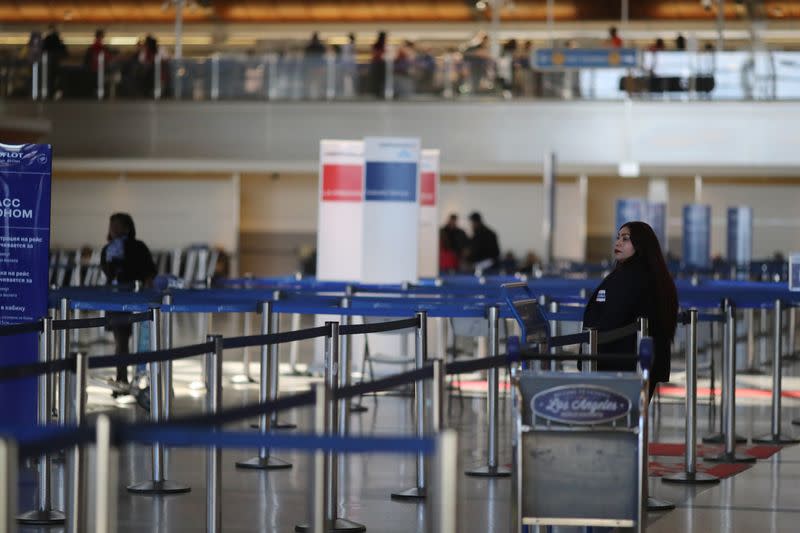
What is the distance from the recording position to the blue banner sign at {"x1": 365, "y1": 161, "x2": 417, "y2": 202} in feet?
49.3

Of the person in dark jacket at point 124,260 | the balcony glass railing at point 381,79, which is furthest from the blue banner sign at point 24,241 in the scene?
the balcony glass railing at point 381,79

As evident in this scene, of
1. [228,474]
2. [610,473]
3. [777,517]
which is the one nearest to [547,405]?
[610,473]

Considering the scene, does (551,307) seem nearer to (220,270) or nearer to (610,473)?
(610,473)

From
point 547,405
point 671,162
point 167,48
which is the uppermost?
point 167,48

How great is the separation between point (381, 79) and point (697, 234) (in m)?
6.89

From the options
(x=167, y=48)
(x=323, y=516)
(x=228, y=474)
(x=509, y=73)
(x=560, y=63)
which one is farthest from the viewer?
(x=167, y=48)

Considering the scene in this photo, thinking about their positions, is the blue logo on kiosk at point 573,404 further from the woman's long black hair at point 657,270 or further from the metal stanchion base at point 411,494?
the metal stanchion base at point 411,494

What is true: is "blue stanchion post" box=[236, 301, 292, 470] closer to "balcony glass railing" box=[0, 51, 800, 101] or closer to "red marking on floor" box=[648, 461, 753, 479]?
"red marking on floor" box=[648, 461, 753, 479]

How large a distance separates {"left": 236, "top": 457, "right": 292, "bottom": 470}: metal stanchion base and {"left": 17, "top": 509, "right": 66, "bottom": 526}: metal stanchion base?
6.13 feet

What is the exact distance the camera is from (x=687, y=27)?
38156 mm

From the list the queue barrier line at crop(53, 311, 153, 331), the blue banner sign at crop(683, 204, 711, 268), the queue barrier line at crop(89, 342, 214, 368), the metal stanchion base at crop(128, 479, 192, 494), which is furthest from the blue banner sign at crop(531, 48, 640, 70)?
the queue barrier line at crop(89, 342, 214, 368)

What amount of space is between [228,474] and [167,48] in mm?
24279

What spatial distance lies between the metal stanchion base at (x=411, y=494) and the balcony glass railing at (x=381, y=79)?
67.8 feet

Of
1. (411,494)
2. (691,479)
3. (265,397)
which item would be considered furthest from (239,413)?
(691,479)
